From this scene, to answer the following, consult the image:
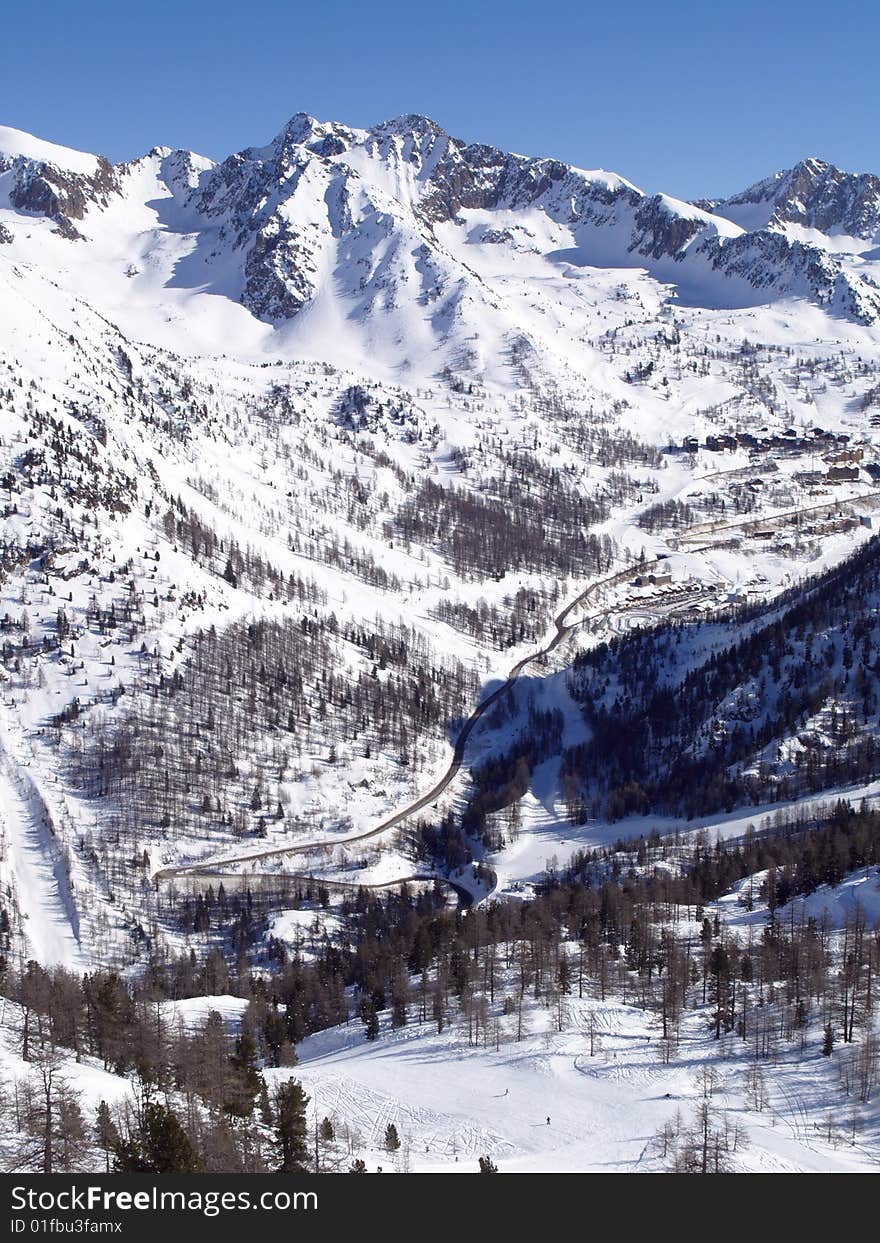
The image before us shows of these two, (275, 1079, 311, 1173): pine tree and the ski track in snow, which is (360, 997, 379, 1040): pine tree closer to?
(275, 1079, 311, 1173): pine tree

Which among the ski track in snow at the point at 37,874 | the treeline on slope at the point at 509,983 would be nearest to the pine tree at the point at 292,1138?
the treeline on slope at the point at 509,983

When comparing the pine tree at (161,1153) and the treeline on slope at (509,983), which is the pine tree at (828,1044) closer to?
the treeline on slope at (509,983)

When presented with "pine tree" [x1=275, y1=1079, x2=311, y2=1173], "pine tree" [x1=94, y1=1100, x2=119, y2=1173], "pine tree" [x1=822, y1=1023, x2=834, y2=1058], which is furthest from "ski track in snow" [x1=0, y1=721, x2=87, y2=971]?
"pine tree" [x1=822, y1=1023, x2=834, y2=1058]

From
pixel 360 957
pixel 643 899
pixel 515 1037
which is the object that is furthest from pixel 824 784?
pixel 515 1037

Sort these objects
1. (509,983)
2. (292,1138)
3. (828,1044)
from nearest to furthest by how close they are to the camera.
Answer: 1. (292,1138)
2. (828,1044)
3. (509,983)

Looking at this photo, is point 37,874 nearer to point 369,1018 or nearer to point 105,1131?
point 369,1018

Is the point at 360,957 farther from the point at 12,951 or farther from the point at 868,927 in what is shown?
the point at 868,927

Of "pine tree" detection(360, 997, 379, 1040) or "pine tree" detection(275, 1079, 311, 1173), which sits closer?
"pine tree" detection(275, 1079, 311, 1173)

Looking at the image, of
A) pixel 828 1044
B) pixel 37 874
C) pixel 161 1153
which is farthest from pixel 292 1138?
pixel 37 874
